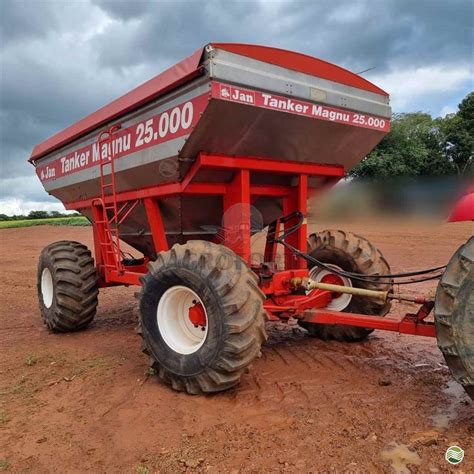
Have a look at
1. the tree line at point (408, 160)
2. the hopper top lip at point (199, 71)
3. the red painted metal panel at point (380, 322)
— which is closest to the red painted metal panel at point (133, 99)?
the hopper top lip at point (199, 71)

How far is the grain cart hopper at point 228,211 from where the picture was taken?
3.58 m

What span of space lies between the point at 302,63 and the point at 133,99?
1.69m

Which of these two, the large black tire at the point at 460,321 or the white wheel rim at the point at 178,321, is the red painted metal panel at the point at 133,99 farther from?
the large black tire at the point at 460,321

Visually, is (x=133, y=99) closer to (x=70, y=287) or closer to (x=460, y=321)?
(x=70, y=287)

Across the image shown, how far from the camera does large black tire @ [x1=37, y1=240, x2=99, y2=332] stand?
5848 mm

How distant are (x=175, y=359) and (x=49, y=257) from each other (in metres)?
3.00

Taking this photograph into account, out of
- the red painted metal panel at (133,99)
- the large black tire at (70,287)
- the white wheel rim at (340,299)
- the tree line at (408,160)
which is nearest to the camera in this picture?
the red painted metal panel at (133,99)

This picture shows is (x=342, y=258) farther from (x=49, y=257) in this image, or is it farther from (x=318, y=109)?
(x=49, y=257)

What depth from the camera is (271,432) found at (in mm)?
3094

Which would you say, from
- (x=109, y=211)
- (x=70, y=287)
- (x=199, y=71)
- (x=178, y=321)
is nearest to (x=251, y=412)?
(x=178, y=321)

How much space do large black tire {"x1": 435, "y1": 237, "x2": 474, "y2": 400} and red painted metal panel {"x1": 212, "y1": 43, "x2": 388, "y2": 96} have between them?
205cm

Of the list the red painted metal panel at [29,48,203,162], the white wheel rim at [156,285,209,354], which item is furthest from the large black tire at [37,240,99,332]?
the white wheel rim at [156,285,209,354]

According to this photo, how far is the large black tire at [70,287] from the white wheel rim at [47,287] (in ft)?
0.24

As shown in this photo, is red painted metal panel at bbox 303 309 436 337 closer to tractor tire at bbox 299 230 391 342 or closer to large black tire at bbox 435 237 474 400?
large black tire at bbox 435 237 474 400
